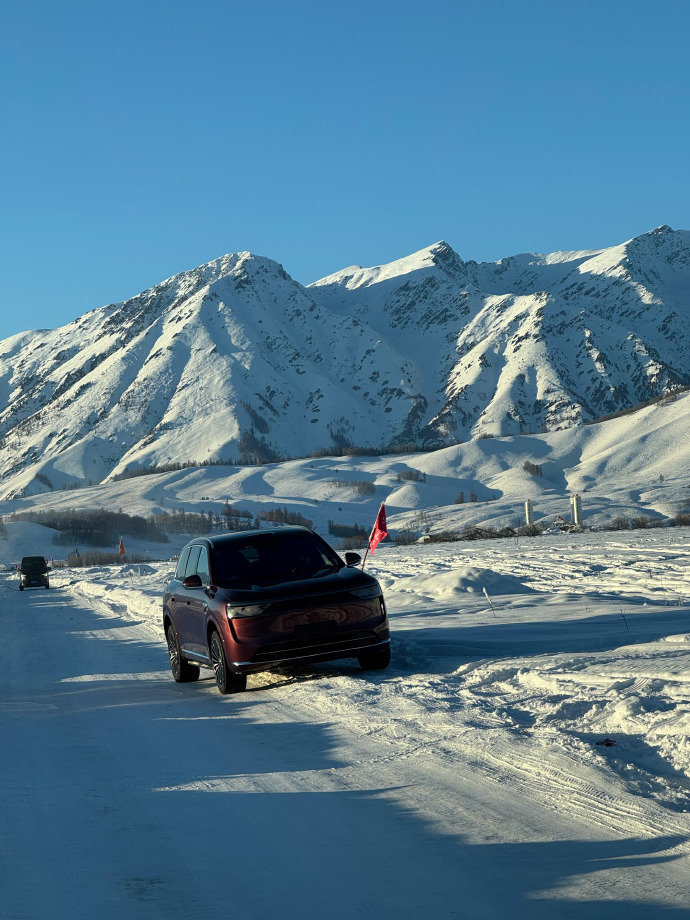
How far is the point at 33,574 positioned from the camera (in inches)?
1785

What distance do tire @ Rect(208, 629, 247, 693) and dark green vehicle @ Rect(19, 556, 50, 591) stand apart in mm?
36900

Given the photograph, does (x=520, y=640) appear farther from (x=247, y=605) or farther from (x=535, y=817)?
(x=535, y=817)

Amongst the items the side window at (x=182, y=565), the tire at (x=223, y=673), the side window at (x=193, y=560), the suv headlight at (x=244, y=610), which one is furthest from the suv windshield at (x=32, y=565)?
the suv headlight at (x=244, y=610)

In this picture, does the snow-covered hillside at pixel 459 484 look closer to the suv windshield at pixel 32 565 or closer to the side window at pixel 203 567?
the suv windshield at pixel 32 565

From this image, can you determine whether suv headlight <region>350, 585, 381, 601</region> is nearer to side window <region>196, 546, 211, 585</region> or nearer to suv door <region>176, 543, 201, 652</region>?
side window <region>196, 546, 211, 585</region>

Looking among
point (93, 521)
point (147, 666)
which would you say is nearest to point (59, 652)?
point (147, 666)

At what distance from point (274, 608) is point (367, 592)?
3.37 feet

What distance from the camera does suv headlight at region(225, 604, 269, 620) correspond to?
9695 mm

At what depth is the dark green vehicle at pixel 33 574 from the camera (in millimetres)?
45000

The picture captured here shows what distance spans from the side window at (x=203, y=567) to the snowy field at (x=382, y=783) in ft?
4.08

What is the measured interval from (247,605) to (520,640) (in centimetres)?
367

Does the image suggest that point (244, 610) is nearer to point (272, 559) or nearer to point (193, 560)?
point (272, 559)

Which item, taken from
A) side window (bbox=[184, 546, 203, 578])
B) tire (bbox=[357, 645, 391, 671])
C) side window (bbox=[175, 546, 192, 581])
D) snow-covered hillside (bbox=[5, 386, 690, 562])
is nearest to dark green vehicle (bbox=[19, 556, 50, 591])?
snow-covered hillside (bbox=[5, 386, 690, 562])

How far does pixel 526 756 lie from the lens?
643 cm
